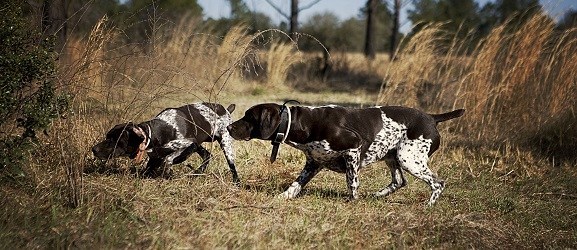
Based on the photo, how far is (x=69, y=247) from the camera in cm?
359

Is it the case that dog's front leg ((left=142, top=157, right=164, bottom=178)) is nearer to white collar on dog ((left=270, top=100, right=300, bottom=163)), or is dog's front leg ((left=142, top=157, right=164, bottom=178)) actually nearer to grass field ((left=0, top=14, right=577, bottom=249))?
grass field ((left=0, top=14, right=577, bottom=249))

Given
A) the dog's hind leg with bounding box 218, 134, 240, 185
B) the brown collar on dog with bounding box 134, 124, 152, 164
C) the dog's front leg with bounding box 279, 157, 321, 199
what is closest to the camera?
the brown collar on dog with bounding box 134, 124, 152, 164

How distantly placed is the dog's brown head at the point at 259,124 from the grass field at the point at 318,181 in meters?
0.44

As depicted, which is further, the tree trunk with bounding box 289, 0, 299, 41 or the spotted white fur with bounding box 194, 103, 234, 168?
the tree trunk with bounding box 289, 0, 299, 41

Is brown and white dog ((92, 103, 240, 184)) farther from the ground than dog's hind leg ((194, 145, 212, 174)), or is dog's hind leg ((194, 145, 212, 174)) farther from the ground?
brown and white dog ((92, 103, 240, 184))

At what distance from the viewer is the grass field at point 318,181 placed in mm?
4020

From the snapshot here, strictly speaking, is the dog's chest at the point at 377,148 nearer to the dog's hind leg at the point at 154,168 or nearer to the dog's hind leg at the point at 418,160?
the dog's hind leg at the point at 418,160

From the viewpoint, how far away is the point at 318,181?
20.1 ft

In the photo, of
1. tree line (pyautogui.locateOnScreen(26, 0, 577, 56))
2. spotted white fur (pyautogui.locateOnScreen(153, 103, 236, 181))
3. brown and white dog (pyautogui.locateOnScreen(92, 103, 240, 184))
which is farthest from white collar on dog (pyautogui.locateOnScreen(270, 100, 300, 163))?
tree line (pyautogui.locateOnScreen(26, 0, 577, 56))

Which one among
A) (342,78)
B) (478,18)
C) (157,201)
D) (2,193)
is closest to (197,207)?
(157,201)

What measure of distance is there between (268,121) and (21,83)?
1968 millimetres

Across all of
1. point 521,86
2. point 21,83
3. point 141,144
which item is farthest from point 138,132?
point 521,86

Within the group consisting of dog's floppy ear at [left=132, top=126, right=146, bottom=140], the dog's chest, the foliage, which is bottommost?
the dog's chest

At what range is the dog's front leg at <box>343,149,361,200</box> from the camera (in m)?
5.11
